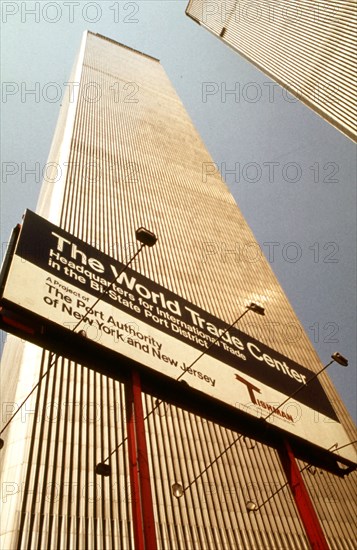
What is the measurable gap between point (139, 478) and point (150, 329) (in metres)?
3.25

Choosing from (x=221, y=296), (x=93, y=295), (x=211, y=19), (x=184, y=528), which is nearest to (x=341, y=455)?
(x=93, y=295)

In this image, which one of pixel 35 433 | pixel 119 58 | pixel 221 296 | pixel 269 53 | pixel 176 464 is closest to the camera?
pixel 35 433

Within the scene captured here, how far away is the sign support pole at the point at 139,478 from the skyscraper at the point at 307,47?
91.1ft

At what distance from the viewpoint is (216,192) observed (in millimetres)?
48781

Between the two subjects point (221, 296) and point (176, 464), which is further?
point (221, 296)

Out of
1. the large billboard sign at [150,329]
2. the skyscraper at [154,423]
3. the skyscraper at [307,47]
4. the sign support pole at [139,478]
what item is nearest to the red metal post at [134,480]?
the sign support pole at [139,478]

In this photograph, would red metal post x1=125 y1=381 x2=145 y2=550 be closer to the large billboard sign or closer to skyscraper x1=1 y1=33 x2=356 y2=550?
the large billboard sign

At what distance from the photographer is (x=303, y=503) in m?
8.50

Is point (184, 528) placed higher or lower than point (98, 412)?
lower

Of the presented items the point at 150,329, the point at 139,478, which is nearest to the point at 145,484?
the point at 139,478

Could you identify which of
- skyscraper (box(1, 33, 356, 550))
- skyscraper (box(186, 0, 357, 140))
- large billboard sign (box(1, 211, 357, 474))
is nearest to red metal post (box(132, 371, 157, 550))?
large billboard sign (box(1, 211, 357, 474))

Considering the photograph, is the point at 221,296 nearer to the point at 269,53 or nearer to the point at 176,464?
the point at 176,464

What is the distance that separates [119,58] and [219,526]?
7772 cm

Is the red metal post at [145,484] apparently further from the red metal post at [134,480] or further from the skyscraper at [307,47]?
the skyscraper at [307,47]
